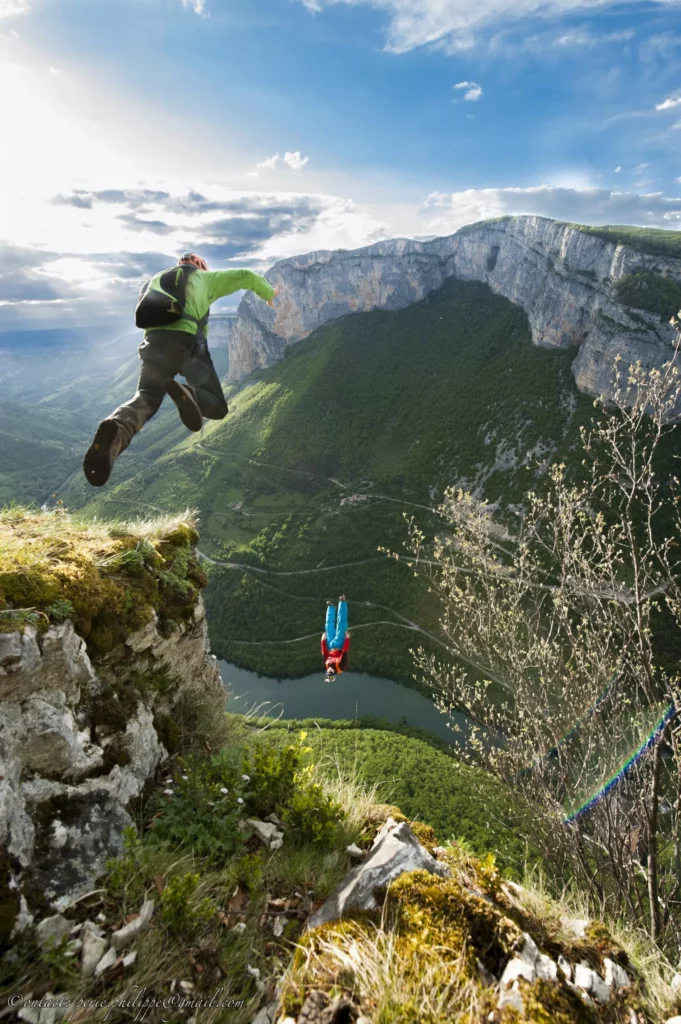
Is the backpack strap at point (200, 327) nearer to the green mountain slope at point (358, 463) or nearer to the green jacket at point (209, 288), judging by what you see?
the green jacket at point (209, 288)

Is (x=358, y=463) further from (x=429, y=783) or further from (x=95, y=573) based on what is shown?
(x=95, y=573)

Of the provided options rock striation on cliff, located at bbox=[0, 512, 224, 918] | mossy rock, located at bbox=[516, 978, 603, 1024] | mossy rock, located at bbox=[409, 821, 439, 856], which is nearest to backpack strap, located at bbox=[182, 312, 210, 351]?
rock striation on cliff, located at bbox=[0, 512, 224, 918]

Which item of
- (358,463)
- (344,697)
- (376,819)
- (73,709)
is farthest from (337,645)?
(358,463)

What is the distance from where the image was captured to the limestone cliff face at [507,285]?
70.6m

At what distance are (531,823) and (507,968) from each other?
7.55 m

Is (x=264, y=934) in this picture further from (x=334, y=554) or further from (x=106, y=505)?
(x=106, y=505)

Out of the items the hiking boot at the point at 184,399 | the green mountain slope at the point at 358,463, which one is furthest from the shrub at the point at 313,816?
the green mountain slope at the point at 358,463

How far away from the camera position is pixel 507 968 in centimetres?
247

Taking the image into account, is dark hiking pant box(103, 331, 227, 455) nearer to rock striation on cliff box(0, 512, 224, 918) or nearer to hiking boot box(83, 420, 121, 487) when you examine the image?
hiking boot box(83, 420, 121, 487)

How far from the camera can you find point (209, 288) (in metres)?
4.72

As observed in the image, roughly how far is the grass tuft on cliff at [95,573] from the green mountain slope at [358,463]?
53790 mm

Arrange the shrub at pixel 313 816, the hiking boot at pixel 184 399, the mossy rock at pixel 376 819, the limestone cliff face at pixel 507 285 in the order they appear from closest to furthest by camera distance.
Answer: the shrub at pixel 313 816 < the mossy rock at pixel 376 819 < the hiking boot at pixel 184 399 < the limestone cliff face at pixel 507 285

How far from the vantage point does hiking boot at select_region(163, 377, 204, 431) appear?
4508mm

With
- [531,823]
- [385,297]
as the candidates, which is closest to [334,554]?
[531,823]
